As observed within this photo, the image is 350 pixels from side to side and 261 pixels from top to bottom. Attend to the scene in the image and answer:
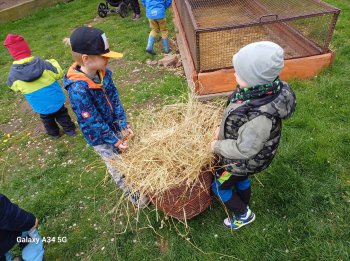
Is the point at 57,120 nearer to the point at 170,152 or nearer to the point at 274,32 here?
the point at 170,152

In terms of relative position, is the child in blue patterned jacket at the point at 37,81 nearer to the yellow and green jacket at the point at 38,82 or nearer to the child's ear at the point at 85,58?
the yellow and green jacket at the point at 38,82

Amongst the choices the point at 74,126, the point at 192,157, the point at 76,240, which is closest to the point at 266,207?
the point at 192,157

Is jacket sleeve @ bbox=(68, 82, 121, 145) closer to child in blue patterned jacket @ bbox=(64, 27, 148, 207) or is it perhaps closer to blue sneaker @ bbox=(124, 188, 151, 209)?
child in blue patterned jacket @ bbox=(64, 27, 148, 207)

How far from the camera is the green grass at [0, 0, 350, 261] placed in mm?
2748

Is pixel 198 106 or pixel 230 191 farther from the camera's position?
pixel 198 106

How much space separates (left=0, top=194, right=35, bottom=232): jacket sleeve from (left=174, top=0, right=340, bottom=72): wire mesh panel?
2844 millimetres

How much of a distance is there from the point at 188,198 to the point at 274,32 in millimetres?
3671

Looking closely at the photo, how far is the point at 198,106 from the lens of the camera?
2.92m

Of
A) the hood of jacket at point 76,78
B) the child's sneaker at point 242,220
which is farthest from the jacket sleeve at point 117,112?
the child's sneaker at point 242,220

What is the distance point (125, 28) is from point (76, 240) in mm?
6491

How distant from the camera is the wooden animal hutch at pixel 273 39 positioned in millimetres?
4042

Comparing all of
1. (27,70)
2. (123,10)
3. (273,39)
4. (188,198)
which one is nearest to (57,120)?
(27,70)

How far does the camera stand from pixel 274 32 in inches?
199

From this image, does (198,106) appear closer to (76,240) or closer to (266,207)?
(266,207)
